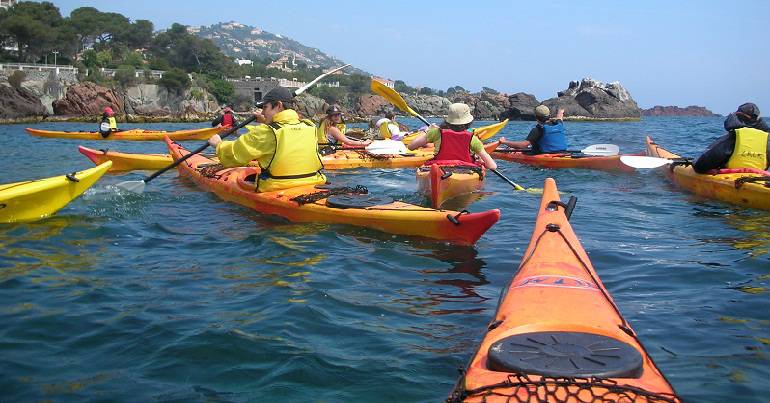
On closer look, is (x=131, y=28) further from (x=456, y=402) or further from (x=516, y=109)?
(x=456, y=402)

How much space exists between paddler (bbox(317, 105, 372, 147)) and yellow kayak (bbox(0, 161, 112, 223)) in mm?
5957

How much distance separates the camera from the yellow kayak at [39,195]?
6734 mm

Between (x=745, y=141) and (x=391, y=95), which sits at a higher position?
(x=391, y=95)

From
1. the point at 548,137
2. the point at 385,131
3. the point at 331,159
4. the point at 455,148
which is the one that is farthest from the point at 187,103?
the point at 455,148

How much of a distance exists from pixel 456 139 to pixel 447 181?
837 millimetres

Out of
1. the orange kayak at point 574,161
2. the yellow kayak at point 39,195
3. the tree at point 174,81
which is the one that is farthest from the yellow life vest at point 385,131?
the tree at point 174,81

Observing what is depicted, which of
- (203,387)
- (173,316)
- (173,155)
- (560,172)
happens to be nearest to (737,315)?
(203,387)

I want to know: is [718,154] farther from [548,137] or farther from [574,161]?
[548,137]

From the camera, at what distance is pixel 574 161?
→ 41.1 ft

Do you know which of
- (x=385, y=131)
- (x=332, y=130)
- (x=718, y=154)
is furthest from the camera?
(x=385, y=131)

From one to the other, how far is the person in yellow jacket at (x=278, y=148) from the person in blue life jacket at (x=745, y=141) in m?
5.20

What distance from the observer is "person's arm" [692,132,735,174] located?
28.1ft

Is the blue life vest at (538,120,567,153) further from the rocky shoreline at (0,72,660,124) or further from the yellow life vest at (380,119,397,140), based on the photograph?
the rocky shoreline at (0,72,660,124)

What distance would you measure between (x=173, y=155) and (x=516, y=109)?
61502 mm
